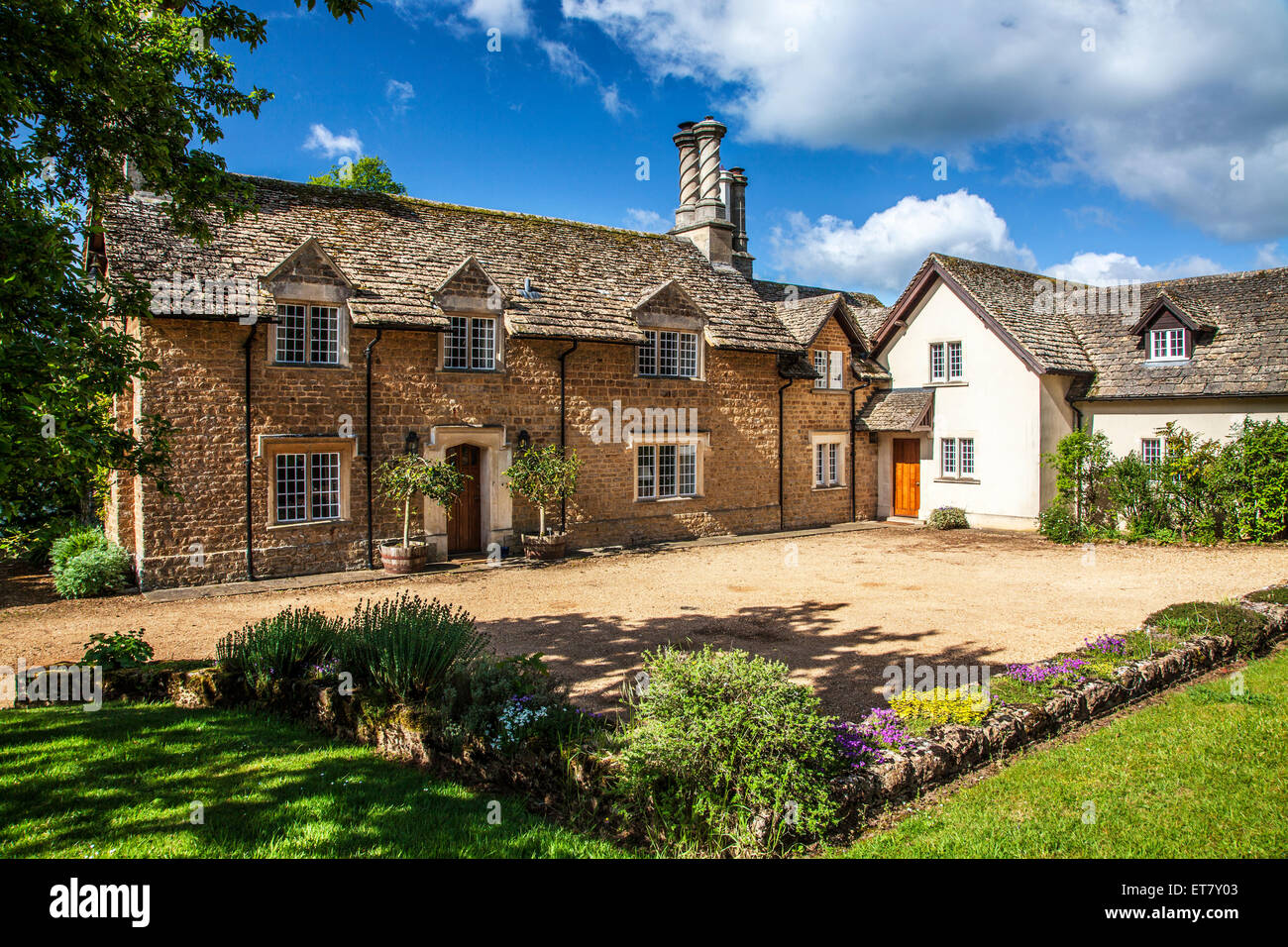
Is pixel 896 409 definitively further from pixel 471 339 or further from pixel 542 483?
pixel 471 339

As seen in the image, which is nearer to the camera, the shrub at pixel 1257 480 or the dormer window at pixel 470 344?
the dormer window at pixel 470 344

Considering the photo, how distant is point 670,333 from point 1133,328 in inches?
584

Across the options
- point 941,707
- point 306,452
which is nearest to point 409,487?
point 306,452

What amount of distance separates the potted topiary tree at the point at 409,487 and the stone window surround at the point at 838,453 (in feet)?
42.5

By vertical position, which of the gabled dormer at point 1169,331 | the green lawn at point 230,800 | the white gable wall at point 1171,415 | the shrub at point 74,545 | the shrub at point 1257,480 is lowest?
the green lawn at point 230,800

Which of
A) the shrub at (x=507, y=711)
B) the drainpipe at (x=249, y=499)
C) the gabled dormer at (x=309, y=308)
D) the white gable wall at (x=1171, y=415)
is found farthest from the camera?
the white gable wall at (x=1171, y=415)

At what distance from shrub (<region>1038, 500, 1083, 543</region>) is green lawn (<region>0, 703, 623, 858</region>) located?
70.5ft

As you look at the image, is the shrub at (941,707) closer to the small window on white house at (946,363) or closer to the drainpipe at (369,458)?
the drainpipe at (369,458)

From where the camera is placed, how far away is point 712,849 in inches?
218

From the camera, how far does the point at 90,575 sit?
621 inches

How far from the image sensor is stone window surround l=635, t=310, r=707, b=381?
74.5 feet

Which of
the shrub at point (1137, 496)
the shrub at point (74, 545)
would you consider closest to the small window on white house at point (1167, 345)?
the shrub at point (1137, 496)

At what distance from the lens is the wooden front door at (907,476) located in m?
28.0

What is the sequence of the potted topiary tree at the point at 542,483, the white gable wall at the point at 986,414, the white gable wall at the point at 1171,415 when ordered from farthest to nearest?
the white gable wall at the point at 986,414 → the white gable wall at the point at 1171,415 → the potted topiary tree at the point at 542,483
